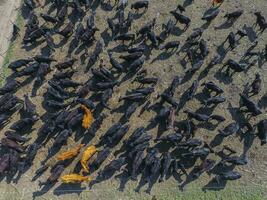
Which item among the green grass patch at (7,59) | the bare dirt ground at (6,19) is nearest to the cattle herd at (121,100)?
the green grass patch at (7,59)

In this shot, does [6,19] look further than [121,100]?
Yes

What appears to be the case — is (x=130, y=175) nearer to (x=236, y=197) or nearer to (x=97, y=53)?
(x=236, y=197)

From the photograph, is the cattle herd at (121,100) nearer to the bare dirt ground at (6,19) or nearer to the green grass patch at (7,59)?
the green grass patch at (7,59)

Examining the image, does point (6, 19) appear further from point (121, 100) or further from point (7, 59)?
point (121, 100)

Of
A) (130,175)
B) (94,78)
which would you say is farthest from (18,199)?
(94,78)

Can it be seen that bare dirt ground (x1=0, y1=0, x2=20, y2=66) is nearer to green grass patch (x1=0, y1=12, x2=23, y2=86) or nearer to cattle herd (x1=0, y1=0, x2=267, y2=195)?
green grass patch (x1=0, y1=12, x2=23, y2=86)

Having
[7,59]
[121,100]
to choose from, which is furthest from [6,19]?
[121,100]
